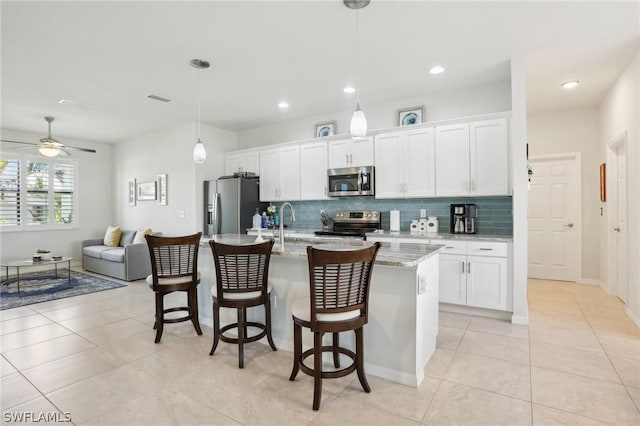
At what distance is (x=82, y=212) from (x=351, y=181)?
633cm

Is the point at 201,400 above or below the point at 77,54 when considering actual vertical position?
below

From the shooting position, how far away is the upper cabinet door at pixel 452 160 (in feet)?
13.5

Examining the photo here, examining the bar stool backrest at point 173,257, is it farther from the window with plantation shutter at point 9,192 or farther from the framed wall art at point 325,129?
the window with plantation shutter at point 9,192

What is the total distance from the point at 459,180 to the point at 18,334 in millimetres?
5078

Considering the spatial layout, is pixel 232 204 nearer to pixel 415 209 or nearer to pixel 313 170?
pixel 313 170

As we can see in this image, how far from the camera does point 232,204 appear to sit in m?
5.70

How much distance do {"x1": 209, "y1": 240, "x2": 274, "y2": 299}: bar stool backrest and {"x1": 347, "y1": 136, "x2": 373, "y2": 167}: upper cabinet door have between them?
2.70m

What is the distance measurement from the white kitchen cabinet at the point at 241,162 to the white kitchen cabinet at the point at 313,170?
1022 mm

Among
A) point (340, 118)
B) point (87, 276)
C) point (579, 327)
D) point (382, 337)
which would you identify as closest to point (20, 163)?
point (87, 276)

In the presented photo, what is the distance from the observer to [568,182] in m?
5.48

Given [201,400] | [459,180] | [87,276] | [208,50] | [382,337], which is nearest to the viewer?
[201,400]

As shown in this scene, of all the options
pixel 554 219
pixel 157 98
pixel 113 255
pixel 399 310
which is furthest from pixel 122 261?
pixel 554 219

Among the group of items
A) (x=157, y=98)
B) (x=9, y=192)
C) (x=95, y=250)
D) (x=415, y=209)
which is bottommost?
(x=95, y=250)

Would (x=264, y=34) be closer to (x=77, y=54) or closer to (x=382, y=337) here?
(x=77, y=54)
